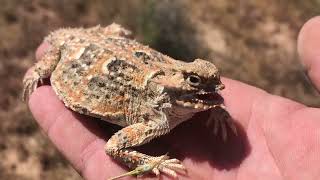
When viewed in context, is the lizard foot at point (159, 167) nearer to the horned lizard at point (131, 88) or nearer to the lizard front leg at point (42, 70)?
the horned lizard at point (131, 88)

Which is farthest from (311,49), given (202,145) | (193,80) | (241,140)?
Answer: (202,145)

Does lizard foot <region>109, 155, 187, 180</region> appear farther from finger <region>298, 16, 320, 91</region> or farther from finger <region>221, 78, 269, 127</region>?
finger <region>298, 16, 320, 91</region>

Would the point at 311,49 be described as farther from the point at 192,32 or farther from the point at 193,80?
the point at 192,32

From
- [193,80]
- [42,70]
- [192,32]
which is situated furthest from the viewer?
[192,32]

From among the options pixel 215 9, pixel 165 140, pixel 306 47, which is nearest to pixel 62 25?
pixel 215 9

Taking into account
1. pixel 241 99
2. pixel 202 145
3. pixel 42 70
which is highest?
pixel 241 99

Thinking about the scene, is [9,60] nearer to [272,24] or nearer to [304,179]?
[272,24]

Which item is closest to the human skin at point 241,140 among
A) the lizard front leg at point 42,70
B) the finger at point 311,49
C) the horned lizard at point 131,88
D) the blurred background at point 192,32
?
the finger at point 311,49
